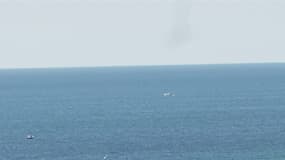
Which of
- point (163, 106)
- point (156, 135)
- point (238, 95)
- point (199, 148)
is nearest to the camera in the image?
point (199, 148)

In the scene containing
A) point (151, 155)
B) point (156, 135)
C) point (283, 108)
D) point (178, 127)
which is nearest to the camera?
point (151, 155)

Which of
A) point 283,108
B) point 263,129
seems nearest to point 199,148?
point 263,129

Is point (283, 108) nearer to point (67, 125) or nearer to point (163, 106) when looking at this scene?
point (163, 106)

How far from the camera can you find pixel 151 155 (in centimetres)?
8506

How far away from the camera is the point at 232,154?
8569cm

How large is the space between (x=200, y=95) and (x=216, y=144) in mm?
100227

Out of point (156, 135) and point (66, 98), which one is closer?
point (156, 135)

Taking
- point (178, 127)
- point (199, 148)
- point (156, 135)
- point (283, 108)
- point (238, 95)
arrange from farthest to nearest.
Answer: point (238, 95) < point (283, 108) < point (178, 127) < point (156, 135) < point (199, 148)

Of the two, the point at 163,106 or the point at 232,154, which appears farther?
the point at 163,106

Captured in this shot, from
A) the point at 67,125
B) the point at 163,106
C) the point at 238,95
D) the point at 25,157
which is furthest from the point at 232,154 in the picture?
the point at 238,95

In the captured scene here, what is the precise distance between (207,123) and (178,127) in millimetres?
6246

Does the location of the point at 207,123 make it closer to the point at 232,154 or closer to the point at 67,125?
the point at 67,125

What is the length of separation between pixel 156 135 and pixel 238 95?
291ft

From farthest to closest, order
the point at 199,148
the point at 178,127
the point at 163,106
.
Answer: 1. the point at 163,106
2. the point at 178,127
3. the point at 199,148
